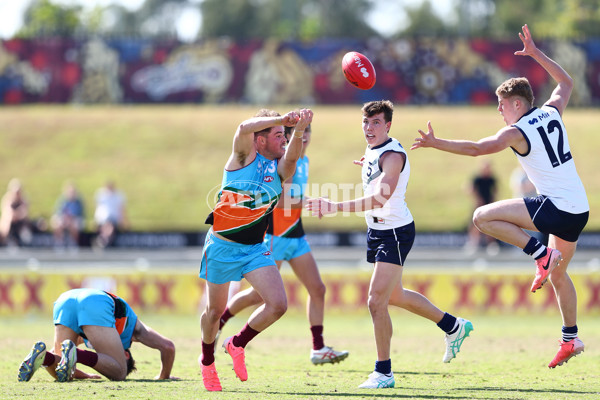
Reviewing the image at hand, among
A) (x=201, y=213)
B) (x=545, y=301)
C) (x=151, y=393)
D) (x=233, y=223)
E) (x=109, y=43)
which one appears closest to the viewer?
(x=151, y=393)

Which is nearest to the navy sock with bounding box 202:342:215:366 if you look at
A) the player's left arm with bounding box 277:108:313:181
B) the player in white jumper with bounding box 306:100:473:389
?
the player in white jumper with bounding box 306:100:473:389

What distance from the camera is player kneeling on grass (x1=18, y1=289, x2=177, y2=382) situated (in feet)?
25.7

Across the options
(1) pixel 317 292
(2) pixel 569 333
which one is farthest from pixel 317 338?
(2) pixel 569 333

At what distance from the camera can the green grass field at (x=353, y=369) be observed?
23.5 ft

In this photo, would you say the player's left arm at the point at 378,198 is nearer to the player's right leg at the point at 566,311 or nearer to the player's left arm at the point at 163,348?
the player's right leg at the point at 566,311

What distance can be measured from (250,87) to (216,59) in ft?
5.59

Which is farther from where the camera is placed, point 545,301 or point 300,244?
point 545,301

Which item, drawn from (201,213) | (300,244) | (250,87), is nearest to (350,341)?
(300,244)

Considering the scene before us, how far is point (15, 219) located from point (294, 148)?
1699 centimetres

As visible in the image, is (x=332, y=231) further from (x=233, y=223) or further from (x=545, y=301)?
(x=233, y=223)

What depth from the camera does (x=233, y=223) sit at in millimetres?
7602

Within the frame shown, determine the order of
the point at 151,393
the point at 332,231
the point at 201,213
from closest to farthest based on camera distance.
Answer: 1. the point at 151,393
2. the point at 332,231
3. the point at 201,213

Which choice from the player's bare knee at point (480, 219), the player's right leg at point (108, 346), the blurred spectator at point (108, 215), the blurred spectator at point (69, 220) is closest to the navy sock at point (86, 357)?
the player's right leg at point (108, 346)

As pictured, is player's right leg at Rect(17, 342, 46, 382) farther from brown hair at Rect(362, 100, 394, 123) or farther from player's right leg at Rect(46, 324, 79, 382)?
brown hair at Rect(362, 100, 394, 123)
